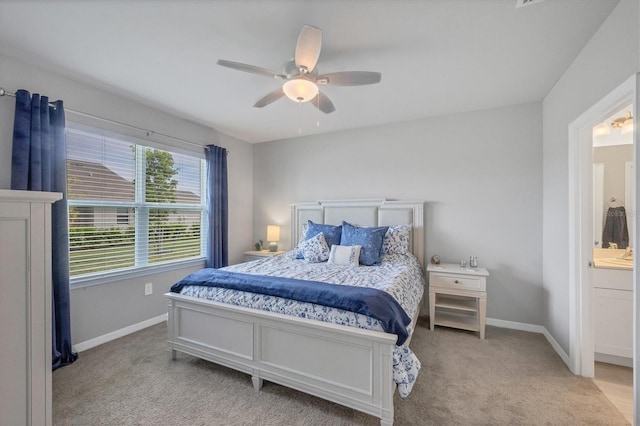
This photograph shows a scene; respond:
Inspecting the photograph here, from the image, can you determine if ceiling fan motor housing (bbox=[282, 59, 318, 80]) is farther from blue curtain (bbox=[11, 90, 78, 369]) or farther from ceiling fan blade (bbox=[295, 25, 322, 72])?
blue curtain (bbox=[11, 90, 78, 369])

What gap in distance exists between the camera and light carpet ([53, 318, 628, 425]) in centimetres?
168

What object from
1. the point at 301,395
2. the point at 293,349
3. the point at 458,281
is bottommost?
the point at 301,395

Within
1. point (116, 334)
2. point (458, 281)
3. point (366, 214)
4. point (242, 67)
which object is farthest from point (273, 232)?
point (242, 67)

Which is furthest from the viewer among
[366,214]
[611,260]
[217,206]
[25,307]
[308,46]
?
[217,206]

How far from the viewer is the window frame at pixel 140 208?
259 cm

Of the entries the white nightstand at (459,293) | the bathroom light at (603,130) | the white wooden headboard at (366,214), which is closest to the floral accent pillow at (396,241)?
the white wooden headboard at (366,214)

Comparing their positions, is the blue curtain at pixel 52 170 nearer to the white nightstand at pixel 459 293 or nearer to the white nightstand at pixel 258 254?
the white nightstand at pixel 258 254

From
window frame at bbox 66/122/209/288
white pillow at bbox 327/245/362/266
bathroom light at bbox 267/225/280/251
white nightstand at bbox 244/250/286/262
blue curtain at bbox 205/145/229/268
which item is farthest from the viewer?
bathroom light at bbox 267/225/280/251

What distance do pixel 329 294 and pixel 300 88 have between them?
1.48 m

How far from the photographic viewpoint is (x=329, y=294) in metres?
1.82

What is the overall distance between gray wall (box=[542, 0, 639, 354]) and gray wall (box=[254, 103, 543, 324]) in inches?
6.1

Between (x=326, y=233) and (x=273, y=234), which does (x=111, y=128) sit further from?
(x=326, y=233)

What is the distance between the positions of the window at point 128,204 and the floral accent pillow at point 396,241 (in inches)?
102

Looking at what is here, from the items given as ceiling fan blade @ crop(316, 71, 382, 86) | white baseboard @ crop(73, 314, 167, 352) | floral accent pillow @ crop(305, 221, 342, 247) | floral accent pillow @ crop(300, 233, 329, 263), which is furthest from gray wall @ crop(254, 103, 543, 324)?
white baseboard @ crop(73, 314, 167, 352)
